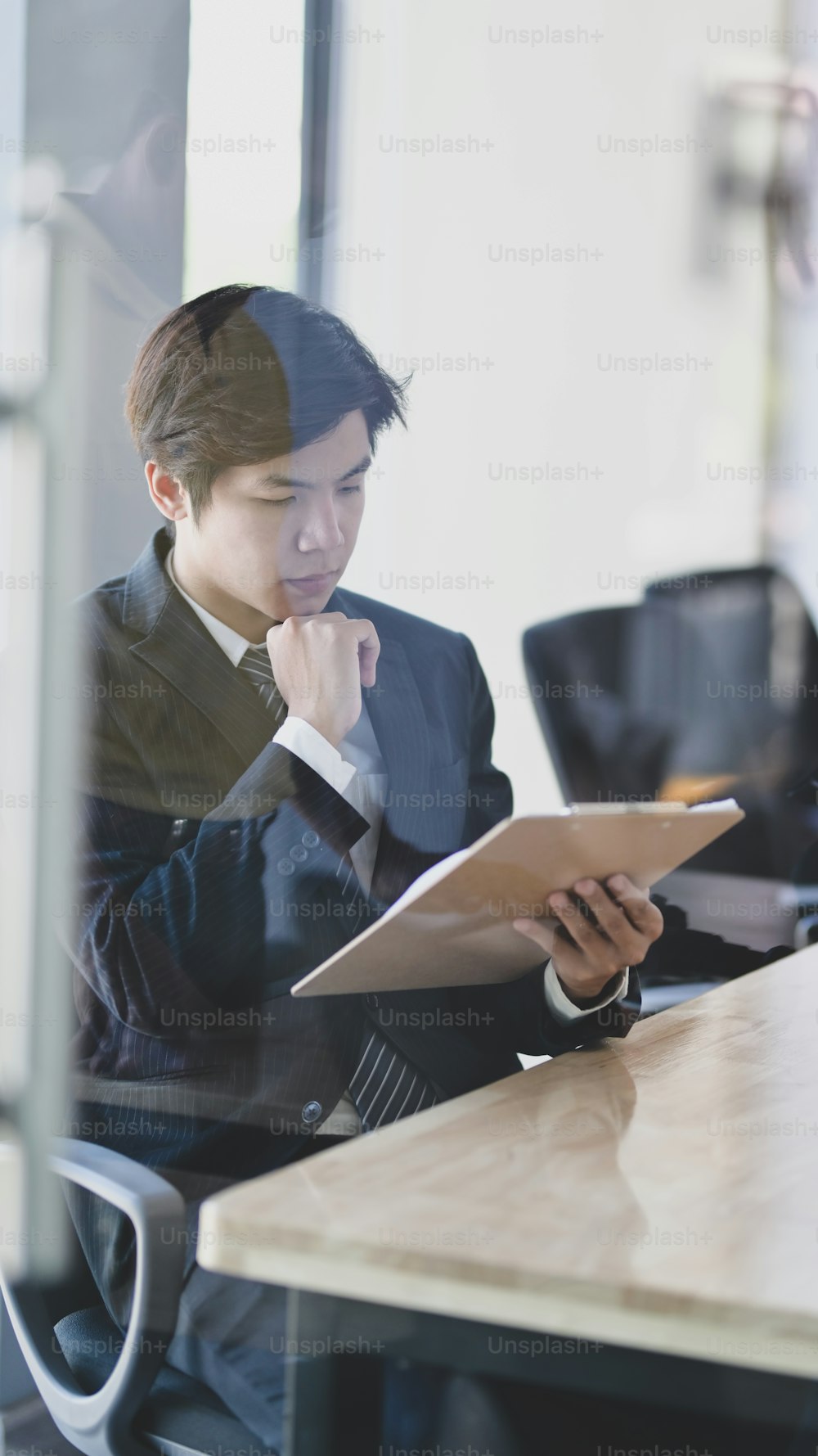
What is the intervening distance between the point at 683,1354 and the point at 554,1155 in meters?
0.18

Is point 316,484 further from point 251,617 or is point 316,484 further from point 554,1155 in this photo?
point 554,1155

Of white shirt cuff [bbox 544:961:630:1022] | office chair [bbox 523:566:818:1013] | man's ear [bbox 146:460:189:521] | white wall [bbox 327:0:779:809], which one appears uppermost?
white wall [bbox 327:0:779:809]

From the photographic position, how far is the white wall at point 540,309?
192 centimetres

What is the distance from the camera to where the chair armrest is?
2.97ft

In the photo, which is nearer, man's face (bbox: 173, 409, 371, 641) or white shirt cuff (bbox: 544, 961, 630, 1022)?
white shirt cuff (bbox: 544, 961, 630, 1022)

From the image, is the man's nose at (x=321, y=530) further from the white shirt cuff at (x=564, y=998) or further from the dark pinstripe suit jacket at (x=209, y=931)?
the white shirt cuff at (x=564, y=998)

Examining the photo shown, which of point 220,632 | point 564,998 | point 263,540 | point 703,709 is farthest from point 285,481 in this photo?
point 703,709

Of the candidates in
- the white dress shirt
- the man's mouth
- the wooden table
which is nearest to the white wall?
the man's mouth

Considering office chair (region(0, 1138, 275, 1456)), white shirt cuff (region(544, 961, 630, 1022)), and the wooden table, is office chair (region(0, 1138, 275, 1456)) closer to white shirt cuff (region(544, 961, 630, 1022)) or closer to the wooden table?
the wooden table

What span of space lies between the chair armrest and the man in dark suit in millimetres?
68

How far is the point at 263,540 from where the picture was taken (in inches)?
54.8

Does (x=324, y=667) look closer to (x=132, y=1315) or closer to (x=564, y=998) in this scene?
(x=564, y=998)

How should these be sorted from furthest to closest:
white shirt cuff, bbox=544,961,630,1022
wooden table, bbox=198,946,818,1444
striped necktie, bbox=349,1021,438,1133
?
striped necktie, bbox=349,1021,438,1133 < white shirt cuff, bbox=544,961,630,1022 < wooden table, bbox=198,946,818,1444

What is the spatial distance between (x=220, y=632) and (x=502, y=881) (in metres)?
0.58
